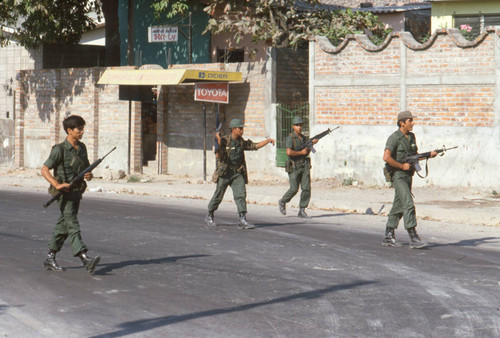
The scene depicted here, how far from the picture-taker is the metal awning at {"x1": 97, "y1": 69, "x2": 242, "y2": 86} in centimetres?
2166

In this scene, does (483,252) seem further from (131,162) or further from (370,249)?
(131,162)

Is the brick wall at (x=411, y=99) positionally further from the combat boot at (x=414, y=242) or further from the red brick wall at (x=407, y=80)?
the combat boot at (x=414, y=242)

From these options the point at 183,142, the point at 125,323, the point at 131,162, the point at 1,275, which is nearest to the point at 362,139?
the point at 183,142

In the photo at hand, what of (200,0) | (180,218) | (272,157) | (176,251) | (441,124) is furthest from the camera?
(200,0)

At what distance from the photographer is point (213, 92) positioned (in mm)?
22234

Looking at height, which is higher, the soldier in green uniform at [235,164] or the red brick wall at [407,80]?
the red brick wall at [407,80]

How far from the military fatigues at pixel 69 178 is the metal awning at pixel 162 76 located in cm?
1197

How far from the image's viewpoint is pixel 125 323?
24.1ft

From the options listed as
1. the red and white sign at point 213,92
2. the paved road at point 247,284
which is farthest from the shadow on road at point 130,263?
the red and white sign at point 213,92

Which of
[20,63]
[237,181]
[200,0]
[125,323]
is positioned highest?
[200,0]

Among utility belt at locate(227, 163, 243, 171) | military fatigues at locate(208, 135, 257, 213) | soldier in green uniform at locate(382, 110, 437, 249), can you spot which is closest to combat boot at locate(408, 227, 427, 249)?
soldier in green uniform at locate(382, 110, 437, 249)

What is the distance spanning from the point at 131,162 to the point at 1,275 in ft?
51.9

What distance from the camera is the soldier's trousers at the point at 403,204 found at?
11484mm

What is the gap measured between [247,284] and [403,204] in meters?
3.30
